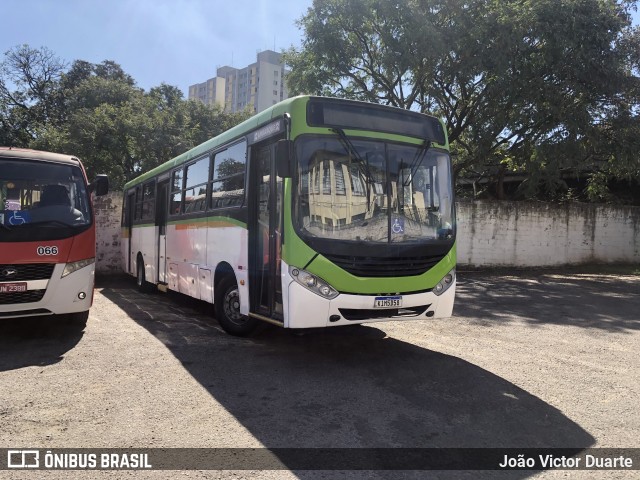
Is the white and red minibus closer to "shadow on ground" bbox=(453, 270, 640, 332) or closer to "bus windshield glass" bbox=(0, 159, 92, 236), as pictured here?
"bus windshield glass" bbox=(0, 159, 92, 236)

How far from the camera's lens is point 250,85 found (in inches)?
4269

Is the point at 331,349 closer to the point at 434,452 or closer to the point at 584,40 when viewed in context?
the point at 434,452

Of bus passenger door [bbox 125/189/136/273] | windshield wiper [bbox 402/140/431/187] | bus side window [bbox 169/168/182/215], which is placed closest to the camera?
windshield wiper [bbox 402/140/431/187]

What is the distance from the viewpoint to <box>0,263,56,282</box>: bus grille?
236 inches

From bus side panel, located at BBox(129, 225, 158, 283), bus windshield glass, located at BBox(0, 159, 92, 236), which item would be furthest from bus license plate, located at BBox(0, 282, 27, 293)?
bus side panel, located at BBox(129, 225, 158, 283)

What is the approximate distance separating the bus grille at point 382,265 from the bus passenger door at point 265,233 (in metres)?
0.78

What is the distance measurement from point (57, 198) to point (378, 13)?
1166 cm

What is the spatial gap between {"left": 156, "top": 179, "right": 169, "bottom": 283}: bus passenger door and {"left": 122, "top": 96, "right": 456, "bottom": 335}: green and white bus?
3437mm

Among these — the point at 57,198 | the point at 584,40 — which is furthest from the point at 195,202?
the point at 584,40

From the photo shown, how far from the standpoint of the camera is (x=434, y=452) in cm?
360

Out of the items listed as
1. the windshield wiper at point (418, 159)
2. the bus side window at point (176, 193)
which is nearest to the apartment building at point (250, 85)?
the bus side window at point (176, 193)

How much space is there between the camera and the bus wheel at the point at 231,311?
6.82 m

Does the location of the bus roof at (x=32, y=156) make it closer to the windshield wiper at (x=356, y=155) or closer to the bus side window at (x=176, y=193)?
the bus side window at (x=176, y=193)

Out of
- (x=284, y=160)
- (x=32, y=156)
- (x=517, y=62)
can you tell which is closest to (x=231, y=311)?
(x=284, y=160)
